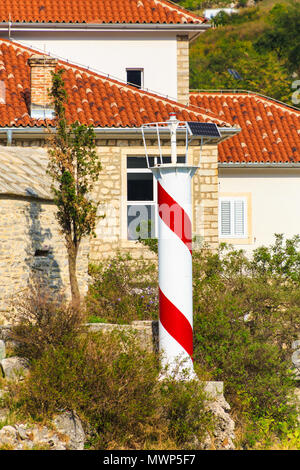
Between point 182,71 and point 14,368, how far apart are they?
11.8m

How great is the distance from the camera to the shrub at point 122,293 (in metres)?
14.0

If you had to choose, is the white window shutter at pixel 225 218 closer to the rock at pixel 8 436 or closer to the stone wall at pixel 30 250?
the stone wall at pixel 30 250

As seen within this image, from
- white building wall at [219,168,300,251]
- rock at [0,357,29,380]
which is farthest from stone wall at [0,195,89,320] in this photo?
white building wall at [219,168,300,251]

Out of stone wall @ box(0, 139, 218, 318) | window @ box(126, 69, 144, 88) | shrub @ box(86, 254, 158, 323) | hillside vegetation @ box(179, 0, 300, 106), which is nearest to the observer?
shrub @ box(86, 254, 158, 323)

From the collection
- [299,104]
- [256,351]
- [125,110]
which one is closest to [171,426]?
[256,351]

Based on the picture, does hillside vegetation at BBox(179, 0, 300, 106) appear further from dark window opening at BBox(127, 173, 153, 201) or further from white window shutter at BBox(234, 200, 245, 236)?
dark window opening at BBox(127, 173, 153, 201)

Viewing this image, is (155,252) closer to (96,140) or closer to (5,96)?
(96,140)

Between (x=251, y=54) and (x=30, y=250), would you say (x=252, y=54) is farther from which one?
(x=30, y=250)

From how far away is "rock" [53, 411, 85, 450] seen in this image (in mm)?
10023

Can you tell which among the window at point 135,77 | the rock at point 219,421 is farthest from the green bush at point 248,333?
the window at point 135,77

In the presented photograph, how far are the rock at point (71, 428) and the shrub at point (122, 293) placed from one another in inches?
144

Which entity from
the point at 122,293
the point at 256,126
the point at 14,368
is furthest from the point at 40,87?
the point at 14,368

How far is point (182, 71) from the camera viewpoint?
20.9 metres

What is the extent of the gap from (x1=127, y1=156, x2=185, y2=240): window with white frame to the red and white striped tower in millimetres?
6328
